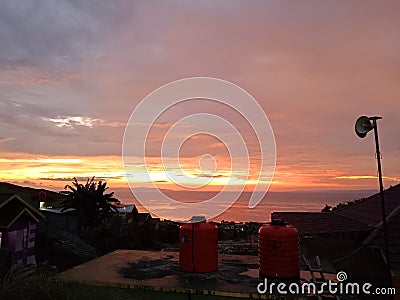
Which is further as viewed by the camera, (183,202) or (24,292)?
(183,202)

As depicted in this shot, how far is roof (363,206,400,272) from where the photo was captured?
637cm

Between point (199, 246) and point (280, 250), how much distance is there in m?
1.46

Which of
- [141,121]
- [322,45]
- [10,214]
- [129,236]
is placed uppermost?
[322,45]

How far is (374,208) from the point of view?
29.8 feet

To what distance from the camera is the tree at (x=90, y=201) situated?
78.8 ft

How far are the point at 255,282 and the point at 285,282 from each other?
48 centimetres

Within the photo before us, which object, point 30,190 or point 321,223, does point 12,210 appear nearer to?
point 321,223

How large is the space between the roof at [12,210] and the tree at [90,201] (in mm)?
10921

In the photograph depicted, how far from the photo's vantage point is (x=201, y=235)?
6.23 m

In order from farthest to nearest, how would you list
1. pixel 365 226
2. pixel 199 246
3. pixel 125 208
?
pixel 125 208 → pixel 365 226 → pixel 199 246

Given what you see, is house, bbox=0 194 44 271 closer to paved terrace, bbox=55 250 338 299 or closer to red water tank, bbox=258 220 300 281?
paved terrace, bbox=55 250 338 299

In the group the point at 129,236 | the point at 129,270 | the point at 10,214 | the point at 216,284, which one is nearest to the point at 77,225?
the point at 129,236

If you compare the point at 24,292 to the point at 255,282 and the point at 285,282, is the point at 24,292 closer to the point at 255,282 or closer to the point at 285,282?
the point at 255,282

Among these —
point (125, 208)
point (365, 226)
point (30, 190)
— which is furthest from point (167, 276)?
point (125, 208)
